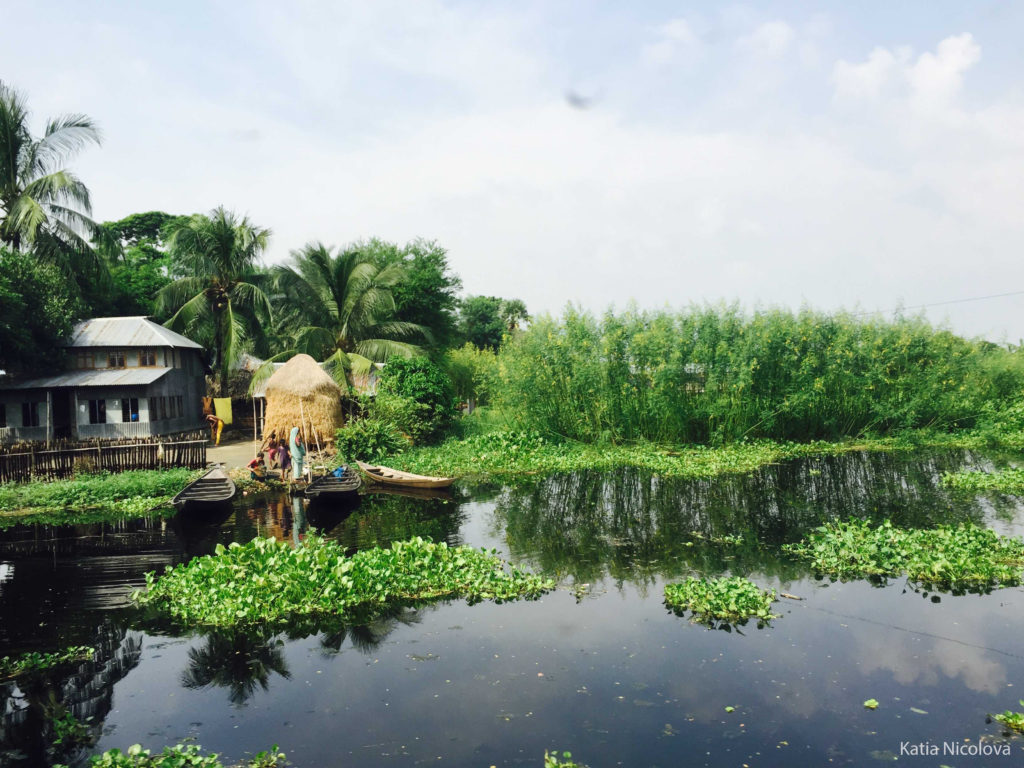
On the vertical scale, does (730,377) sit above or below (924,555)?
above

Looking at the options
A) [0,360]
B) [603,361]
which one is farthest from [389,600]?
[0,360]

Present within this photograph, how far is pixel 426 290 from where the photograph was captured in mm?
36125

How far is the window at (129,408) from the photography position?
23.2 meters

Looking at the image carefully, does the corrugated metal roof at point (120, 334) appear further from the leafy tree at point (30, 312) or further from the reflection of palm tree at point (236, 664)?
the reflection of palm tree at point (236, 664)

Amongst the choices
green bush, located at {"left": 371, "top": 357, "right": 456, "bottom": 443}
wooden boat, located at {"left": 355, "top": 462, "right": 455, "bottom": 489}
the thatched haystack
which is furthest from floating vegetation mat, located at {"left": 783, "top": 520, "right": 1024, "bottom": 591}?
the thatched haystack

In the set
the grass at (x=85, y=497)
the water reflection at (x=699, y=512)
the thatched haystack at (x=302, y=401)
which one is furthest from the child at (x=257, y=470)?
the water reflection at (x=699, y=512)

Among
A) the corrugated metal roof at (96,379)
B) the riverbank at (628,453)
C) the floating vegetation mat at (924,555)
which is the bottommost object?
the floating vegetation mat at (924,555)

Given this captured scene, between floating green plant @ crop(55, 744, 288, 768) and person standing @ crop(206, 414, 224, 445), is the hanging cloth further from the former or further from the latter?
floating green plant @ crop(55, 744, 288, 768)

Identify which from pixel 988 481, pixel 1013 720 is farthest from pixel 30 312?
pixel 988 481

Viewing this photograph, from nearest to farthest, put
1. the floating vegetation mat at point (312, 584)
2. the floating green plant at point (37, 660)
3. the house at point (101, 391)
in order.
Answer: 1. the floating green plant at point (37, 660)
2. the floating vegetation mat at point (312, 584)
3. the house at point (101, 391)

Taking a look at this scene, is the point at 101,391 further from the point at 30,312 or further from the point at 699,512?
the point at 699,512

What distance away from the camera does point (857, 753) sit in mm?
5590

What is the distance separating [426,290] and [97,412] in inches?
667

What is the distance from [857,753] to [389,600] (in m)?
5.67
